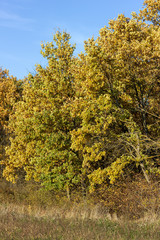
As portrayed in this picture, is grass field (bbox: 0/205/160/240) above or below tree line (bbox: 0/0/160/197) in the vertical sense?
below

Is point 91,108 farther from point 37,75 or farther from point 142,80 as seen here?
point 37,75

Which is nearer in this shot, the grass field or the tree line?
the grass field

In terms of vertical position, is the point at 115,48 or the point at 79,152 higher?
the point at 115,48

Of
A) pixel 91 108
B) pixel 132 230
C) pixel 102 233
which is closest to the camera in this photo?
pixel 102 233

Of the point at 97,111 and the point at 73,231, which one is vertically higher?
the point at 97,111

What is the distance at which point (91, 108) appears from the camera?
56.7 ft

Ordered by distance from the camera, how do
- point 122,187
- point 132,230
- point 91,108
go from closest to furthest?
1. point 132,230
2. point 91,108
3. point 122,187

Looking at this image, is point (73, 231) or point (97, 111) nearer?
point (73, 231)

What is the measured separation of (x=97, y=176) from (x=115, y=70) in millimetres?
6958

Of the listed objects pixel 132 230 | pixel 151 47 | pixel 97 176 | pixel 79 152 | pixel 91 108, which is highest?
pixel 151 47

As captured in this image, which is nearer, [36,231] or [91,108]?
[36,231]

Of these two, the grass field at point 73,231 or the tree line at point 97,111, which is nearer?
the grass field at point 73,231

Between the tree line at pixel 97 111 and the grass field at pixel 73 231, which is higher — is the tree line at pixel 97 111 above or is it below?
above

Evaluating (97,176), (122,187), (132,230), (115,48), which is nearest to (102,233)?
(132,230)
